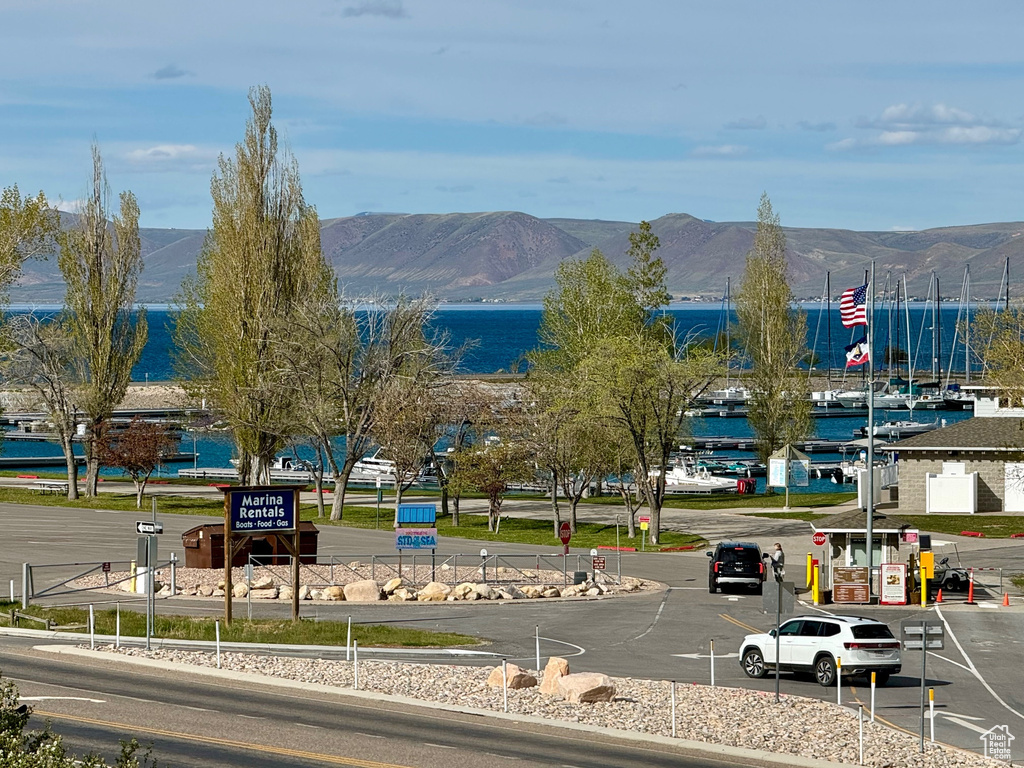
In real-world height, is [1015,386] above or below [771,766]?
above

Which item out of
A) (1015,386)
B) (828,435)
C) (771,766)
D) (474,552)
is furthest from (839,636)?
(828,435)

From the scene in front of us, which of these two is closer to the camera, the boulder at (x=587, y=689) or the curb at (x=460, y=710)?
the curb at (x=460, y=710)

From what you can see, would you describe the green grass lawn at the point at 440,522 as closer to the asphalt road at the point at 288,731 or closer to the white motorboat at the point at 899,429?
the asphalt road at the point at 288,731

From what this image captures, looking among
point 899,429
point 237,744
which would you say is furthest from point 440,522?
point 899,429

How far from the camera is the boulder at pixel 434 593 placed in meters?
42.2

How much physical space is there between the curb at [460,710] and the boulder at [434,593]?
13466mm

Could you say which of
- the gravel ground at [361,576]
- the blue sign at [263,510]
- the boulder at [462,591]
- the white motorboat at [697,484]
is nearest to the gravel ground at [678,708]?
the blue sign at [263,510]

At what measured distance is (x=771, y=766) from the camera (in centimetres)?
2145

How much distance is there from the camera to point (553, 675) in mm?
26625

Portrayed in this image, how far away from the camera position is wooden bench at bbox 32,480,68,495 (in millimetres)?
74244

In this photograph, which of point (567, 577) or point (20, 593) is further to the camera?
point (567, 577)

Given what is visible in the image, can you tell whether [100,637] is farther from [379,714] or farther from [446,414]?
[446,414]

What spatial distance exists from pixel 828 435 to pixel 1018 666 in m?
113

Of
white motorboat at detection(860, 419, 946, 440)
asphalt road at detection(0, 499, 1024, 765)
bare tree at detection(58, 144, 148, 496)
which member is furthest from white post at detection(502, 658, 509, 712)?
white motorboat at detection(860, 419, 946, 440)
